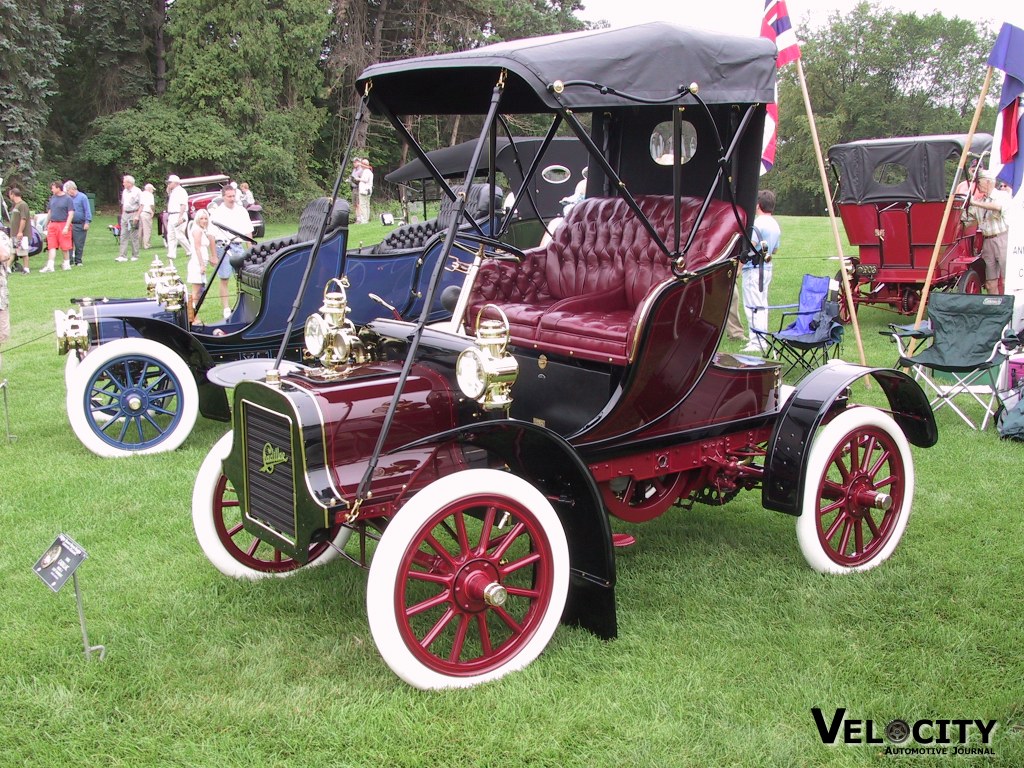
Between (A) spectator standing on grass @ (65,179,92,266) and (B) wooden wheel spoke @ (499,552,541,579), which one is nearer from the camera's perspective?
(B) wooden wheel spoke @ (499,552,541,579)

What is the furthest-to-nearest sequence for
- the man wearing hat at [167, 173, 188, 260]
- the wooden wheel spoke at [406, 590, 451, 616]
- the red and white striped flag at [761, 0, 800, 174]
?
the man wearing hat at [167, 173, 188, 260] < the red and white striped flag at [761, 0, 800, 174] < the wooden wheel spoke at [406, 590, 451, 616]

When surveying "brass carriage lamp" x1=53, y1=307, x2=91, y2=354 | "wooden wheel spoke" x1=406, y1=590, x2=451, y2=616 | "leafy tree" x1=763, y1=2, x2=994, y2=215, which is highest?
"leafy tree" x1=763, y1=2, x2=994, y2=215

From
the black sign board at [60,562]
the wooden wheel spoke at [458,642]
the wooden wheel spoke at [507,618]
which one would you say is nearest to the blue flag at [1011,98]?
the wooden wheel spoke at [507,618]

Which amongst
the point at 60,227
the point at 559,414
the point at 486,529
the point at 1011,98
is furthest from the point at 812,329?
the point at 60,227

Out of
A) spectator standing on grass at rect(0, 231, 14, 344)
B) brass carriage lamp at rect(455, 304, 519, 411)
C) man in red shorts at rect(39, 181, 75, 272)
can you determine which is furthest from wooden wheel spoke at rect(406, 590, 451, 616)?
man in red shorts at rect(39, 181, 75, 272)

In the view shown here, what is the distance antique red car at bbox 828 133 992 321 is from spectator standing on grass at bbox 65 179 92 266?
1304cm

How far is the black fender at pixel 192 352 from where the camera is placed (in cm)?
618

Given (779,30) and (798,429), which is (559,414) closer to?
→ (798,429)

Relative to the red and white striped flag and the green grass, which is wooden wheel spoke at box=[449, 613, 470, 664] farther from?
the red and white striped flag

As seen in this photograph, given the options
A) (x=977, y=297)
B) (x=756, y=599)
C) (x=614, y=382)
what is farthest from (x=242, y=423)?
(x=977, y=297)

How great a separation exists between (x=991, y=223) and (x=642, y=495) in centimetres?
775

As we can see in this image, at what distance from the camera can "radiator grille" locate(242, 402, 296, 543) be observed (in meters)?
3.20

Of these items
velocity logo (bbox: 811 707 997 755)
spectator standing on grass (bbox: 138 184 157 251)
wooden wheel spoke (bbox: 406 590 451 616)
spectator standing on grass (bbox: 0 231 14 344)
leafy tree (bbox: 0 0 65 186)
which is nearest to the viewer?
velocity logo (bbox: 811 707 997 755)

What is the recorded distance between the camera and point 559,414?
394 centimetres
